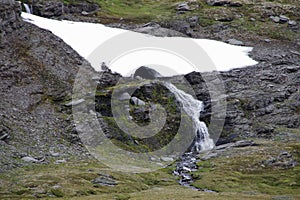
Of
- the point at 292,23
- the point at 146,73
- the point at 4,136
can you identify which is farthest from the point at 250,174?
the point at 292,23

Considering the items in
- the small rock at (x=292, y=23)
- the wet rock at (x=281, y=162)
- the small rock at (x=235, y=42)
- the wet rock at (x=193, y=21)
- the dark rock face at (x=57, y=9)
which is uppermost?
the dark rock face at (x=57, y=9)

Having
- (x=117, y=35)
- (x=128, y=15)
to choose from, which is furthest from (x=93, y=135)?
(x=128, y=15)

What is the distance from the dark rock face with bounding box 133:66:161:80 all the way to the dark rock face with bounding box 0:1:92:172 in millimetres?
10478

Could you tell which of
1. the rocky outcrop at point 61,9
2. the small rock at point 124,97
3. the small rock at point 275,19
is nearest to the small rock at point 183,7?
the small rock at point 275,19

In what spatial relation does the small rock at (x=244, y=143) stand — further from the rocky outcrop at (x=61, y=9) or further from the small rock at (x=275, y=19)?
the small rock at (x=275, y=19)

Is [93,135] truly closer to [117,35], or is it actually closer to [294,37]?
[117,35]

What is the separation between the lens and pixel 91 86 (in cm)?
6731

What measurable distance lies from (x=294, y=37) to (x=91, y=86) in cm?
6388

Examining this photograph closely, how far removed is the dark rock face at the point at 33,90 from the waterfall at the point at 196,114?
57.7 ft

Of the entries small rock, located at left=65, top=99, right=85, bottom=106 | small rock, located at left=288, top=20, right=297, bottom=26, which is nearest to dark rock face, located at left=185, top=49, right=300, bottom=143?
small rock, located at left=65, top=99, right=85, bottom=106

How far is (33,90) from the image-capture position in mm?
62250

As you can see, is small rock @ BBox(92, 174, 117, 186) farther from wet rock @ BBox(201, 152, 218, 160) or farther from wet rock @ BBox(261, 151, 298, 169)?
wet rock @ BBox(261, 151, 298, 169)

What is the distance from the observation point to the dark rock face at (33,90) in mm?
49781

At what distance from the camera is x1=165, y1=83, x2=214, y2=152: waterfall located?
6438 cm
